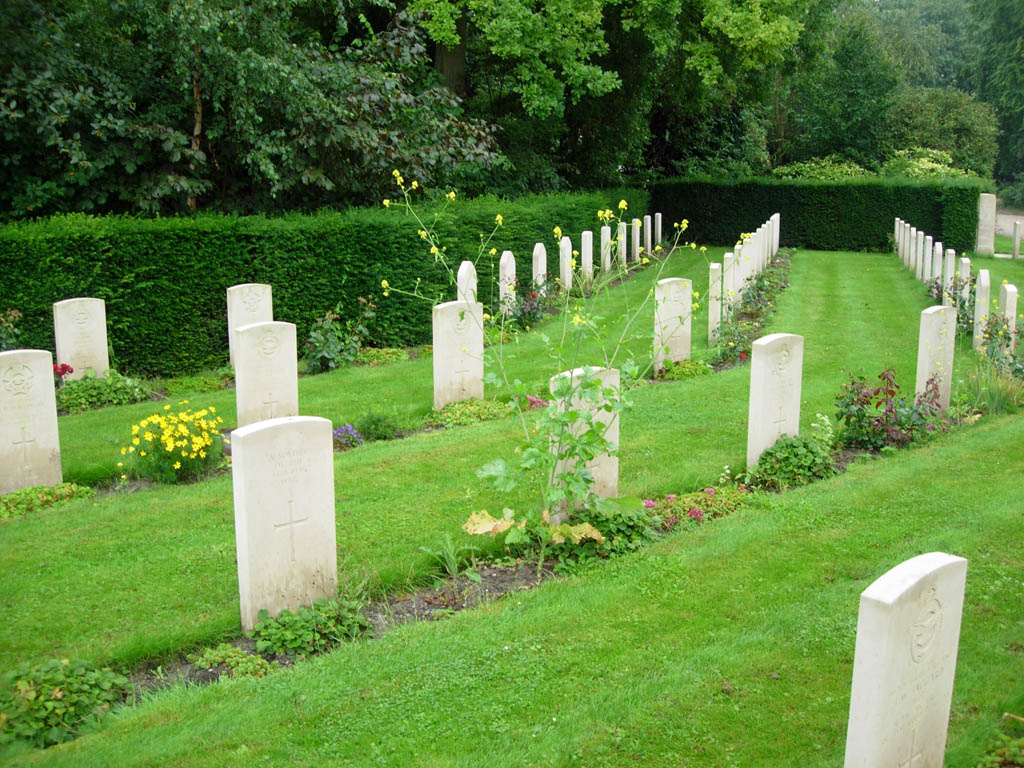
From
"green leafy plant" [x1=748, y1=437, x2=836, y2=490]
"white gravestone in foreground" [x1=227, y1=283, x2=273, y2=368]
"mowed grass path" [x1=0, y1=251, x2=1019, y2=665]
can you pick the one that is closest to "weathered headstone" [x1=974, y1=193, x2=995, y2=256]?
"mowed grass path" [x1=0, y1=251, x2=1019, y2=665]

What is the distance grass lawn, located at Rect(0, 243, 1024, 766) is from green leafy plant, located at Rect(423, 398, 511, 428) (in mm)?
587

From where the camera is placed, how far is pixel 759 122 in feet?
135

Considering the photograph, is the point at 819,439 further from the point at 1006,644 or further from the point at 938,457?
the point at 1006,644

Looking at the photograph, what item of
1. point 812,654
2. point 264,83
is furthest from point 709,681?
point 264,83

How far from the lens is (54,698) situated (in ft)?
15.5

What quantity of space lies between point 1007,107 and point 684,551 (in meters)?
57.5

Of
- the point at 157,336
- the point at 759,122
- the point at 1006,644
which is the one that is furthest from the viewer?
the point at 759,122

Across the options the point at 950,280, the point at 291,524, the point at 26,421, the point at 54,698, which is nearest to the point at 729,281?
the point at 950,280

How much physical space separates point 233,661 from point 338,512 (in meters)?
2.16

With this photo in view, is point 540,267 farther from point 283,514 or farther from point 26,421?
point 283,514

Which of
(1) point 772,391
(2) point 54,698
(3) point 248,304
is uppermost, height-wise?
(3) point 248,304

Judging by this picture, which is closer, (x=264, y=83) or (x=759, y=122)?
(x=264, y=83)

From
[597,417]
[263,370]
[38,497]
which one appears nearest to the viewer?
[597,417]

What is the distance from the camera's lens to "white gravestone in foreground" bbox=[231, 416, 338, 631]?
5535mm
